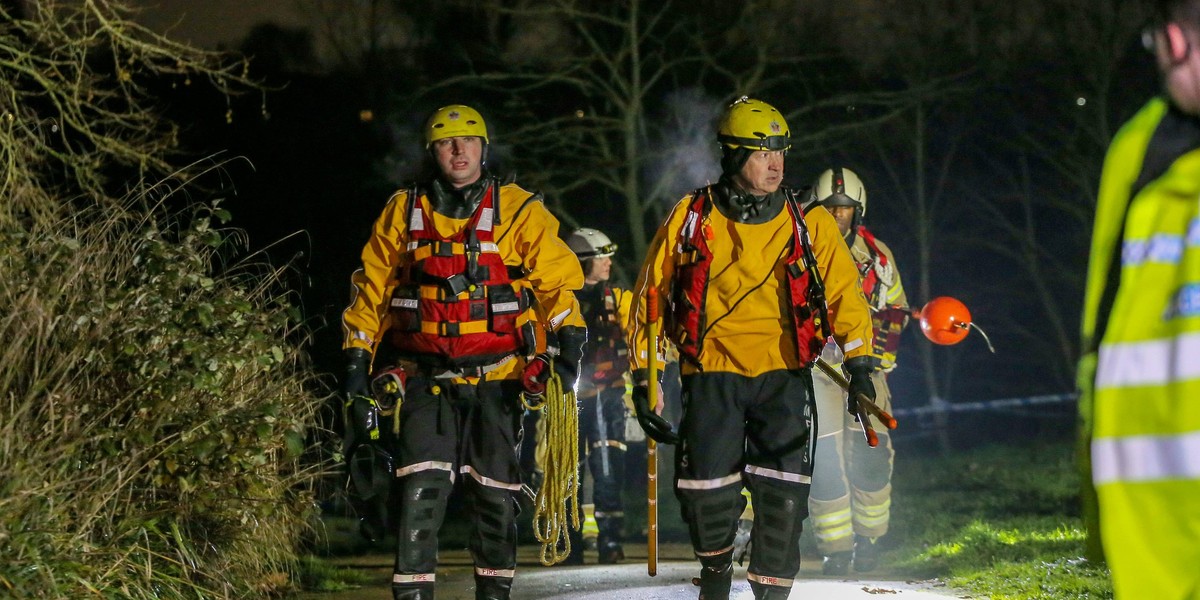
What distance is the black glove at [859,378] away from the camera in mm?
6387

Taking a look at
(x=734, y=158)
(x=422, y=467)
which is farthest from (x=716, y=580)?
(x=734, y=158)

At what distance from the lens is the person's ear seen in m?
2.80

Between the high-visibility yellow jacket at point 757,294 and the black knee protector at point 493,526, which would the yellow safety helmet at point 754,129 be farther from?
the black knee protector at point 493,526

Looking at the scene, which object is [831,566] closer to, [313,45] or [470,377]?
[470,377]

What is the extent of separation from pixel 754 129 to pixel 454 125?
53.5 inches

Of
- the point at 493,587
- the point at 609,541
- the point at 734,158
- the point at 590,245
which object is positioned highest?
the point at 734,158

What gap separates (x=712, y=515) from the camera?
642cm

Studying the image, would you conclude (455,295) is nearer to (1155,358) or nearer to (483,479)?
(483,479)

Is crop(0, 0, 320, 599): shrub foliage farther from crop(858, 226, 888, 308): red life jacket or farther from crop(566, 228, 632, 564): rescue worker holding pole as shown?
crop(858, 226, 888, 308): red life jacket

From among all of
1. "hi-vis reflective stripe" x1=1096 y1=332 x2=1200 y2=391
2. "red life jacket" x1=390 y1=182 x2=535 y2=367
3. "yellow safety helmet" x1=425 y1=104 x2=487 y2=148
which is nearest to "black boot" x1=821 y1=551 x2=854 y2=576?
"red life jacket" x1=390 y1=182 x2=535 y2=367

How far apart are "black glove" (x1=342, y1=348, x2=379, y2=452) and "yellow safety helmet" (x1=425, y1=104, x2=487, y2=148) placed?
3.35 feet

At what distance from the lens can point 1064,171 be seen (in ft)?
104

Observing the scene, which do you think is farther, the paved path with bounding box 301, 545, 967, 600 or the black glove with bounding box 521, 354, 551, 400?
the paved path with bounding box 301, 545, 967, 600

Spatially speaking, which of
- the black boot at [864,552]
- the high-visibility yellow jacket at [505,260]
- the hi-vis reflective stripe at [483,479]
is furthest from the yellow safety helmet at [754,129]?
the black boot at [864,552]
